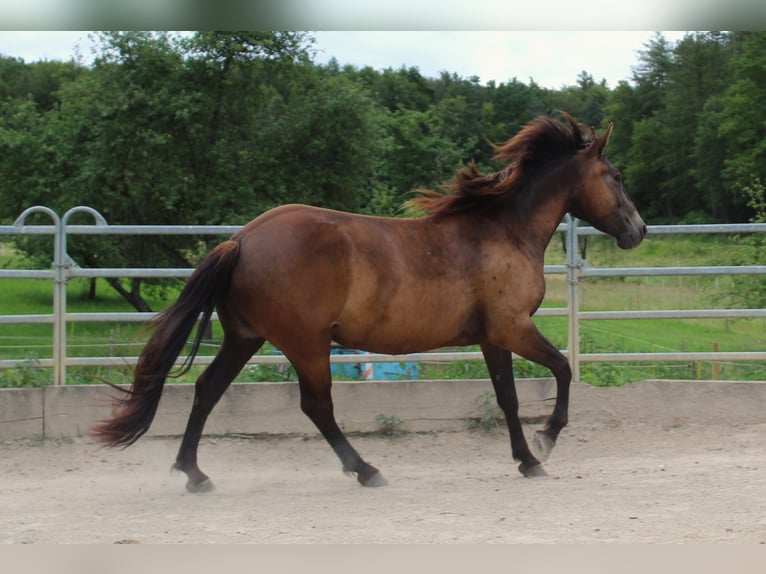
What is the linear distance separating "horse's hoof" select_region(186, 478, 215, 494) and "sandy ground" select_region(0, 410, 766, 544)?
0.24 ft

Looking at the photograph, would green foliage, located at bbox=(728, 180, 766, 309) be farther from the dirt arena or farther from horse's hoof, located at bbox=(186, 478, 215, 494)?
horse's hoof, located at bbox=(186, 478, 215, 494)

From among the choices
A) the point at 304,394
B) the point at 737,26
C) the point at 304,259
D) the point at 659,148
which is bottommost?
the point at 304,394

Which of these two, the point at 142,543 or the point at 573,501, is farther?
the point at 573,501

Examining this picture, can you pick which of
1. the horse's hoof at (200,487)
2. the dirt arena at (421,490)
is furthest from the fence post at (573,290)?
the horse's hoof at (200,487)

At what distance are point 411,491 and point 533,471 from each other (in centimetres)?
87

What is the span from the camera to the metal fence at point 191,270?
6.45 metres

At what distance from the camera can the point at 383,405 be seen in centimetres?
670

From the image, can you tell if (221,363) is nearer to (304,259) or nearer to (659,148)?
(304,259)

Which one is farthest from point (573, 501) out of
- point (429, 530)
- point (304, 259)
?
point (304, 259)

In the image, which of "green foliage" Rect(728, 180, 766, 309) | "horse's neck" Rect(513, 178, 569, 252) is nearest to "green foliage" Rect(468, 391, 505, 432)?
"horse's neck" Rect(513, 178, 569, 252)

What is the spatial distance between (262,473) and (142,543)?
203 centimetres

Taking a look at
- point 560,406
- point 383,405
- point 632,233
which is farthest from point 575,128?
point 383,405

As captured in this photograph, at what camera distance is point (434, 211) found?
5645 millimetres

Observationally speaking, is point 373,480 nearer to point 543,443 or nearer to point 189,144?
point 543,443
